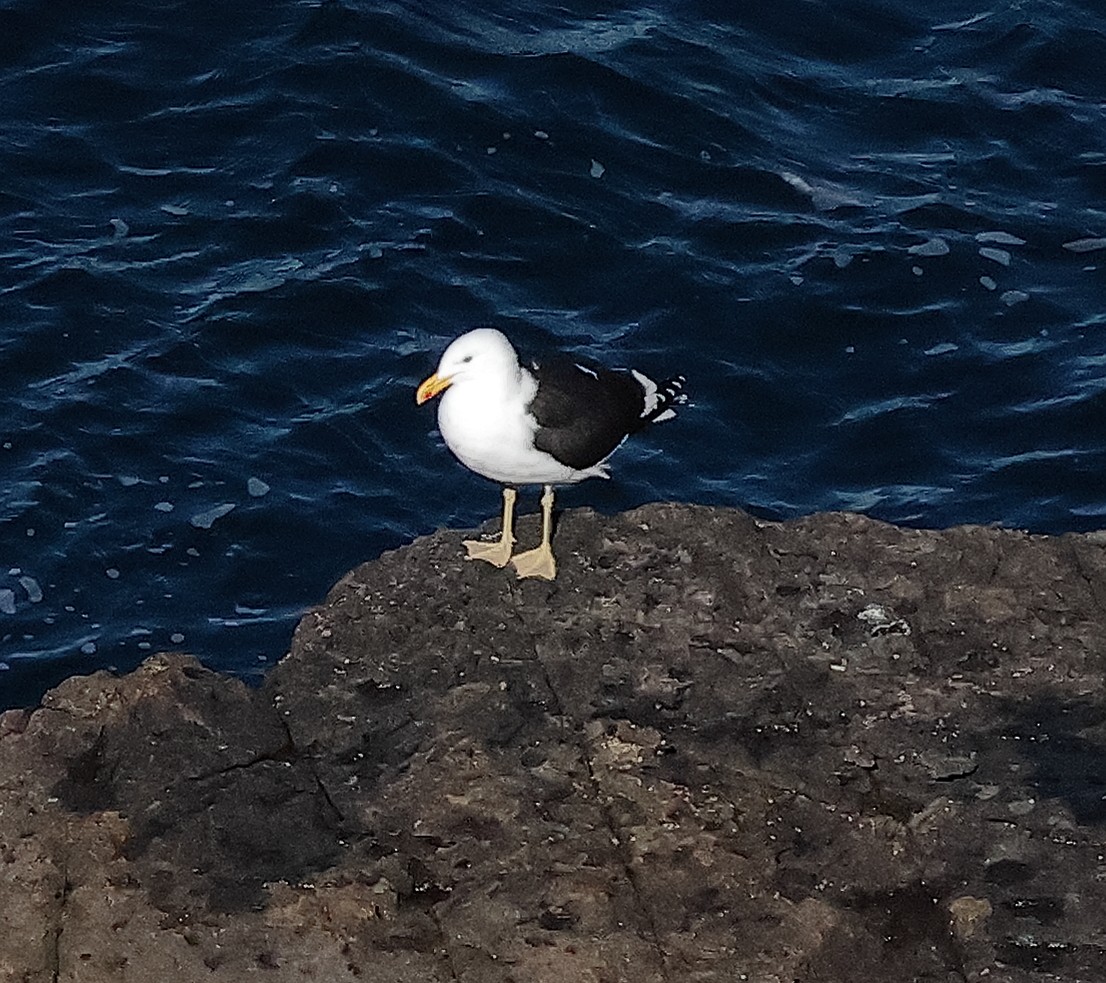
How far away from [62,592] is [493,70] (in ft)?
19.4

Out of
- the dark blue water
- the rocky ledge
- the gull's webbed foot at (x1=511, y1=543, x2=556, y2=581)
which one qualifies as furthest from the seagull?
the dark blue water

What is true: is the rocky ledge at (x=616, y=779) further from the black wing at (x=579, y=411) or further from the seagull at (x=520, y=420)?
the black wing at (x=579, y=411)

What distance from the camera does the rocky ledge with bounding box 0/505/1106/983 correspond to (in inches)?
228

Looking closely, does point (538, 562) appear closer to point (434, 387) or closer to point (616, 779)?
point (434, 387)

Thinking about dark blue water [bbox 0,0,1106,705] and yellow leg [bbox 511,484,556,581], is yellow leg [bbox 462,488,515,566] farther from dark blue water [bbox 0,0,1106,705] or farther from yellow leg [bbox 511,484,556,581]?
dark blue water [bbox 0,0,1106,705]

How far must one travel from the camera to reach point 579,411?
311 inches

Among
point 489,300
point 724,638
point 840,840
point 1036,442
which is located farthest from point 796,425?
point 840,840

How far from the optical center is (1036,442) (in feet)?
36.2

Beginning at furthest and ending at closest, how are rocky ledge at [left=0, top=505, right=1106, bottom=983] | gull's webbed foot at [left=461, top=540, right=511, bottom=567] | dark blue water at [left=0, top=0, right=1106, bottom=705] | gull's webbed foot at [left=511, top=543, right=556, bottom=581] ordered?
dark blue water at [left=0, top=0, right=1106, bottom=705], gull's webbed foot at [left=461, top=540, right=511, bottom=567], gull's webbed foot at [left=511, top=543, right=556, bottom=581], rocky ledge at [left=0, top=505, right=1106, bottom=983]

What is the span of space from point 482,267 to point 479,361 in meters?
4.65

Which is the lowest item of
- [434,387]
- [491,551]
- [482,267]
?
[482,267]

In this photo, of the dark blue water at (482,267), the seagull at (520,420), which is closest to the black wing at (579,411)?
the seagull at (520,420)

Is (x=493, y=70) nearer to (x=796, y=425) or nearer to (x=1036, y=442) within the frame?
(x=796, y=425)

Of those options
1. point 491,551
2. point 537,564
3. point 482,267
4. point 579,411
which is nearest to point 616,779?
point 537,564
